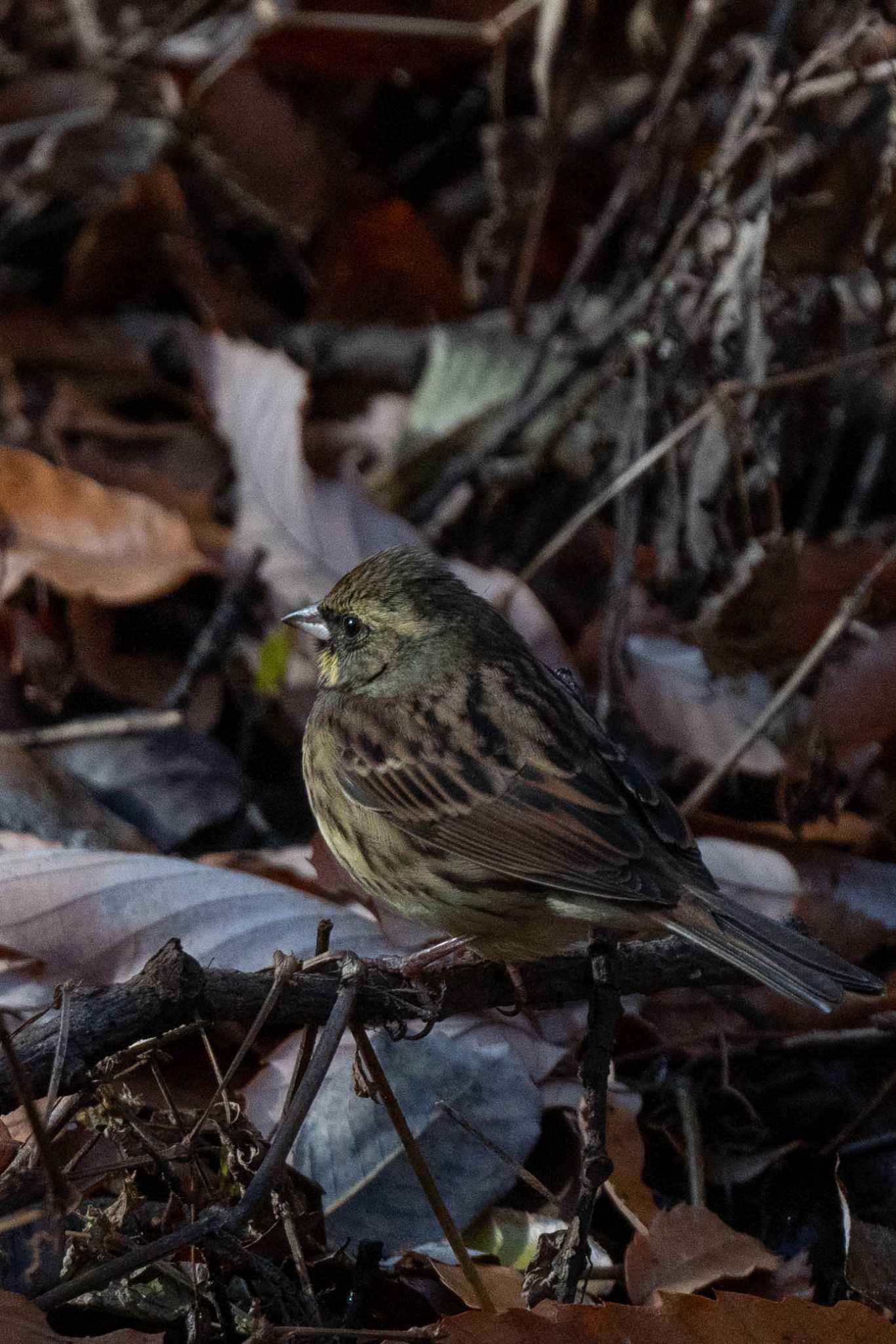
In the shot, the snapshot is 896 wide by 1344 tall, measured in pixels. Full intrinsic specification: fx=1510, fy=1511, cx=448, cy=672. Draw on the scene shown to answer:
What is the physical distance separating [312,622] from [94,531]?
41.5 inches

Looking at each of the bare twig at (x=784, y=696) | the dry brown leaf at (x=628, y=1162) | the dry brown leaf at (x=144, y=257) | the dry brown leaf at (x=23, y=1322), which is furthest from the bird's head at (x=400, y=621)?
the dry brown leaf at (x=144, y=257)

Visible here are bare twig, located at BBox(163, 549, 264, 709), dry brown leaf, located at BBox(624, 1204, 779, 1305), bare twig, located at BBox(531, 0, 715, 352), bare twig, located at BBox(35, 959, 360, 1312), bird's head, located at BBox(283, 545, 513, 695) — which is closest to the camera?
bare twig, located at BBox(35, 959, 360, 1312)

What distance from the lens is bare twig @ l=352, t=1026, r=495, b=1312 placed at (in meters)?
2.38

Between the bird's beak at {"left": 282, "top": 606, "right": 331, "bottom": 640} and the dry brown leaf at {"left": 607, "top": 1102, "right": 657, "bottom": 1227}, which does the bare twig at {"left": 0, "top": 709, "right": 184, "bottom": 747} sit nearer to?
the bird's beak at {"left": 282, "top": 606, "right": 331, "bottom": 640}

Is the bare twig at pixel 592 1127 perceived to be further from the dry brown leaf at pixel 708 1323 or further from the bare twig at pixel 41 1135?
the bare twig at pixel 41 1135

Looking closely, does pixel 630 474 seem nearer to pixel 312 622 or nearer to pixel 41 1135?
pixel 312 622

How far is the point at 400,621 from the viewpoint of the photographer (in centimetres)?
364

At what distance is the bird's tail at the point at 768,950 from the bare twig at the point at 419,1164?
0.67 metres

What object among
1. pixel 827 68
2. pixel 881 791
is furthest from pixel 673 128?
pixel 881 791

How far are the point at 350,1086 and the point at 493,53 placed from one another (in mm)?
4311

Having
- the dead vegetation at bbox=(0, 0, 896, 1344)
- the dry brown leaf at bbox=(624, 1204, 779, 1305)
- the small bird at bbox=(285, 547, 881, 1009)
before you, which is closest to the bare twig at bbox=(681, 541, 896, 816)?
the dead vegetation at bbox=(0, 0, 896, 1344)

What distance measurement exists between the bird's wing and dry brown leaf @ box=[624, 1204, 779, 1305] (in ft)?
1.97

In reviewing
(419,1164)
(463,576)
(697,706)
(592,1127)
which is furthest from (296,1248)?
(463,576)

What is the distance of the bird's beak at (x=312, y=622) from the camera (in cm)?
377
